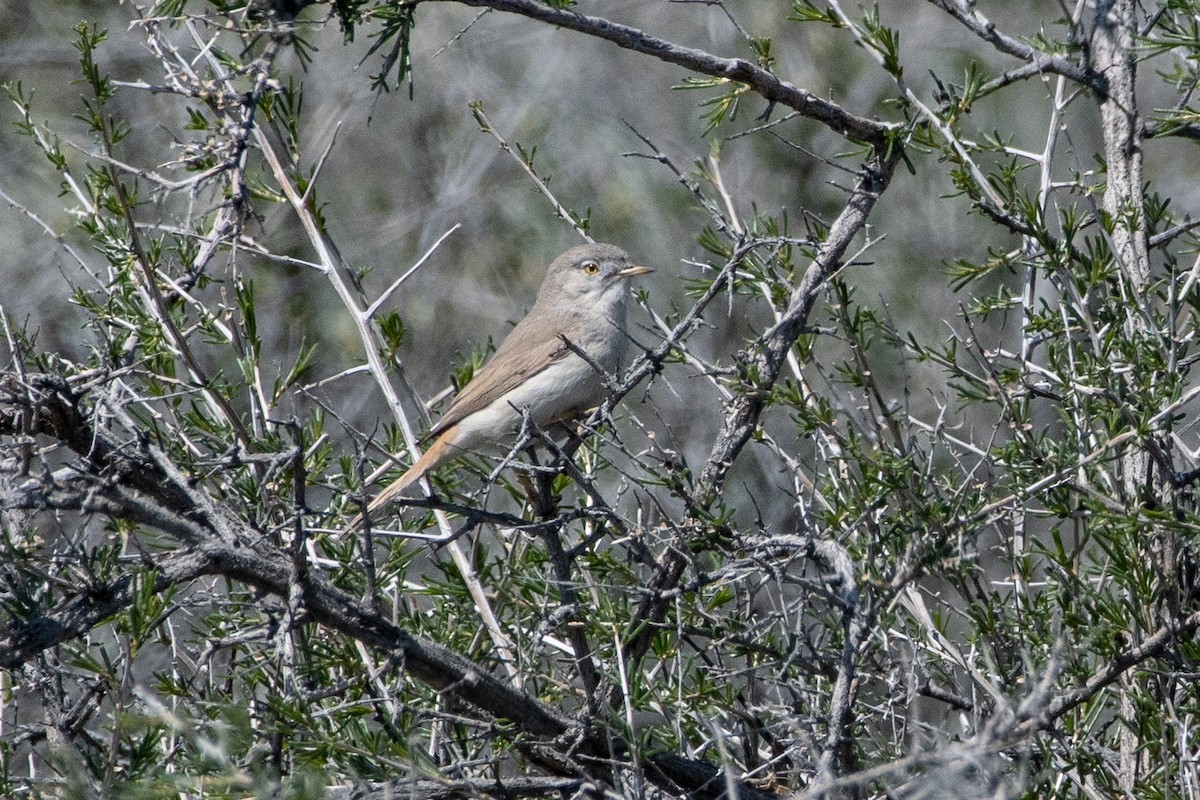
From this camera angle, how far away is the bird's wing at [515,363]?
531cm

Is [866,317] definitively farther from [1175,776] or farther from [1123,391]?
[1175,776]

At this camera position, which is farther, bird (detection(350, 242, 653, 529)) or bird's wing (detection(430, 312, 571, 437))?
bird's wing (detection(430, 312, 571, 437))

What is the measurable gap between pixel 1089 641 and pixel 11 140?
966cm

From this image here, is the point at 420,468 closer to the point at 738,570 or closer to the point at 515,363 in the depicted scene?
the point at 515,363

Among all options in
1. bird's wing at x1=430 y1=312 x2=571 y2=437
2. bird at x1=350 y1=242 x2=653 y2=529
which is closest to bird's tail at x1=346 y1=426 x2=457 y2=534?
bird at x1=350 y1=242 x2=653 y2=529

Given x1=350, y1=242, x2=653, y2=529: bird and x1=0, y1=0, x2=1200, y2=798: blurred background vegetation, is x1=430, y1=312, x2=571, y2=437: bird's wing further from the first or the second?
x1=0, y1=0, x2=1200, y2=798: blurred background vegetation

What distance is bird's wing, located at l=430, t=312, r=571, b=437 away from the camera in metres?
5.31

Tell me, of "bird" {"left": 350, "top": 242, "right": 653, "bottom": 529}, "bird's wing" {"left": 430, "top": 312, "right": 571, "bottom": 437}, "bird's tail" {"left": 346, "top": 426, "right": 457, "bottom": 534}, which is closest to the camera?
"bird's tail" {"left": 346, "top": 426, "right": 457, "bottom": 534}

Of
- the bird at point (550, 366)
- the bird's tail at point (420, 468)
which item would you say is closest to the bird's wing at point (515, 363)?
the bird at point (550, 366)

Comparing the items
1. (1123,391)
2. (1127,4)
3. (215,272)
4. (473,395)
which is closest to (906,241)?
(215,272)

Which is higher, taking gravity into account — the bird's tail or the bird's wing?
the bird's wing

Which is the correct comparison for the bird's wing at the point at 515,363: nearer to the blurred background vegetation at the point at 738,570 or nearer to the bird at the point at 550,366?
the bird at the point at 550,366

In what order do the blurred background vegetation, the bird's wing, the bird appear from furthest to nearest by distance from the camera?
1. the bird's wing
2. the bird
3. the blurred background vegetation

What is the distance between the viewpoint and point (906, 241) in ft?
35.5
